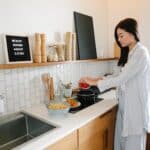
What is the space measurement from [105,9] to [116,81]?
4.97 ft

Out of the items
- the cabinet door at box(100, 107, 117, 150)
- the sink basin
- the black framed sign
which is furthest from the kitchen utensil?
the black framed sign

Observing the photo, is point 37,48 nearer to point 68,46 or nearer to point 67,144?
point 68,46

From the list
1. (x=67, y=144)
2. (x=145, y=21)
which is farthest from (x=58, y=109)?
(x=145, y=21)

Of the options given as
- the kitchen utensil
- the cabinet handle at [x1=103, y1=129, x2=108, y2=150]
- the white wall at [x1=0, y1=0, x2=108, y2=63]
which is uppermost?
the white wall at [x1=0, y1=0, x2=108, y2=63]

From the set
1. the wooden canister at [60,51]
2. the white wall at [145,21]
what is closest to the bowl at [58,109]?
the wooden canister at [60,51]

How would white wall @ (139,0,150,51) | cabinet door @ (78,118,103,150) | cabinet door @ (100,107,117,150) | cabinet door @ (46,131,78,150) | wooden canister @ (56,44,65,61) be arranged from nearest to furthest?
cabinet door @ (46,131,78,150), cabinet door @ (78,118,103,150), cabinet door @ (100,107,117,150), wooden canister @ (56,44,65,61), white wall @ (139,0,150,51)

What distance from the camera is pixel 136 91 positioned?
4.60 ft

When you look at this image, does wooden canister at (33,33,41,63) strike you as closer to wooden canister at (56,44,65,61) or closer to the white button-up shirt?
wooden canister at (56,44,65,61)

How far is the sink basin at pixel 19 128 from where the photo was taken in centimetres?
127

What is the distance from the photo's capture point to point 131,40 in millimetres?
1460

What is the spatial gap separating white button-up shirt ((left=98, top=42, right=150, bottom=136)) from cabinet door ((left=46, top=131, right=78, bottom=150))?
476mm

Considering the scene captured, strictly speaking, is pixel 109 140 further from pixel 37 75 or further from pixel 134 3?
pixel 134 3

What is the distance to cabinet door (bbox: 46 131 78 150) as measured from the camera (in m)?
1.02

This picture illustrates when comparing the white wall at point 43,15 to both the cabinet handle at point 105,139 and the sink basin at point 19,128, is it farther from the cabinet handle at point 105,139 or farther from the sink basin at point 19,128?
the cabinet handle at point 105,139
